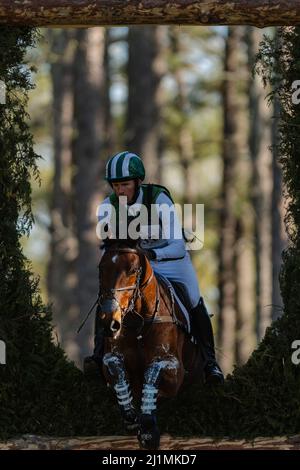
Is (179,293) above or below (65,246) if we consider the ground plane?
below

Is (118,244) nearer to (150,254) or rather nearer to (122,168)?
(150,254)

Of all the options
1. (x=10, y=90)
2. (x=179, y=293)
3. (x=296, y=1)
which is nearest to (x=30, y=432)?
(x=179, y=293)

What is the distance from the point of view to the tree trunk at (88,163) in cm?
1836

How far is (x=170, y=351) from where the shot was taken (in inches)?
331

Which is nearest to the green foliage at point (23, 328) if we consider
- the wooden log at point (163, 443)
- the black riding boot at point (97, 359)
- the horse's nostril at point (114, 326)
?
the wooden log at point (163, 443)

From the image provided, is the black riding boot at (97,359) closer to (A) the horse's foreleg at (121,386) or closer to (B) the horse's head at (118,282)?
(A) the horse's foreleg at (121,386)

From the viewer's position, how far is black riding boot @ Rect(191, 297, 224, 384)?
29.9 feet

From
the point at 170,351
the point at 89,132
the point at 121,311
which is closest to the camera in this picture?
the point at 121,311

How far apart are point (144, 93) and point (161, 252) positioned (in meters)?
12.5

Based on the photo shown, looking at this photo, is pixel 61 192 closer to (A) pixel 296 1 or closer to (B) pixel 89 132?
(B) pixel 89 132

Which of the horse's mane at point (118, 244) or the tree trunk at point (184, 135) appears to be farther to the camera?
the tree trunk at point (184, 135)

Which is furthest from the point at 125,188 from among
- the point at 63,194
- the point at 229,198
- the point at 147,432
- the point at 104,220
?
the point at 63,194

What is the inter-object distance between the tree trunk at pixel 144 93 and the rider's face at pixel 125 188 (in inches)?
454

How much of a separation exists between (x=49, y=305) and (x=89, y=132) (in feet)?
30.3
